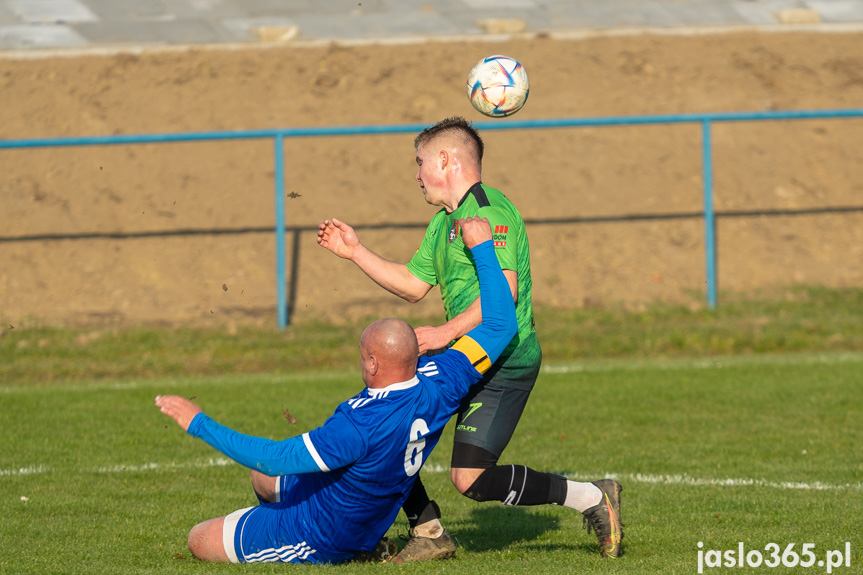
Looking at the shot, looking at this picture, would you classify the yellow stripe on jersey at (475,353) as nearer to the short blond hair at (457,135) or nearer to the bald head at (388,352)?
the bald head at (388,352)

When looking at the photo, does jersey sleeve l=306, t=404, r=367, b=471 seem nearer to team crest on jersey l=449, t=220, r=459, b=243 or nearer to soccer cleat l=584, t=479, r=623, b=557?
team crest on jersey l=449, t=220, r=459, b=243

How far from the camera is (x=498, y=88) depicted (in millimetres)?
6430

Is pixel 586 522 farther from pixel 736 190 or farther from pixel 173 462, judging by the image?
pixel 736 190

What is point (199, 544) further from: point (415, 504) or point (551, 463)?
point (551, 463)

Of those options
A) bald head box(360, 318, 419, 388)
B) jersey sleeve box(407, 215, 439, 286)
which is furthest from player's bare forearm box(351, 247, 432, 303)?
bald head box(360, 318, 419, 388)

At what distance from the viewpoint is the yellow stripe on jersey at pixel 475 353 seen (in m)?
5.01

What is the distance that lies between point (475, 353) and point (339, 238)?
137cm

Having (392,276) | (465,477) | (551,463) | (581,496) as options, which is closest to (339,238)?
(392,276)

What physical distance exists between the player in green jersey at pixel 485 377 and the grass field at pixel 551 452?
0.26 metres

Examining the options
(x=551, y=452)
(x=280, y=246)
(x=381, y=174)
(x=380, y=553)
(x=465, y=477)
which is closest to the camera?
(x=465, y=477)

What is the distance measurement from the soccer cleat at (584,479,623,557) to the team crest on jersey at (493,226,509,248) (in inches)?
56.7

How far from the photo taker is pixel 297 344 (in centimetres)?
1339

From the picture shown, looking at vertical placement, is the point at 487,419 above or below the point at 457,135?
below

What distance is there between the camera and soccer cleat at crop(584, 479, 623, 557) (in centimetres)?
536
